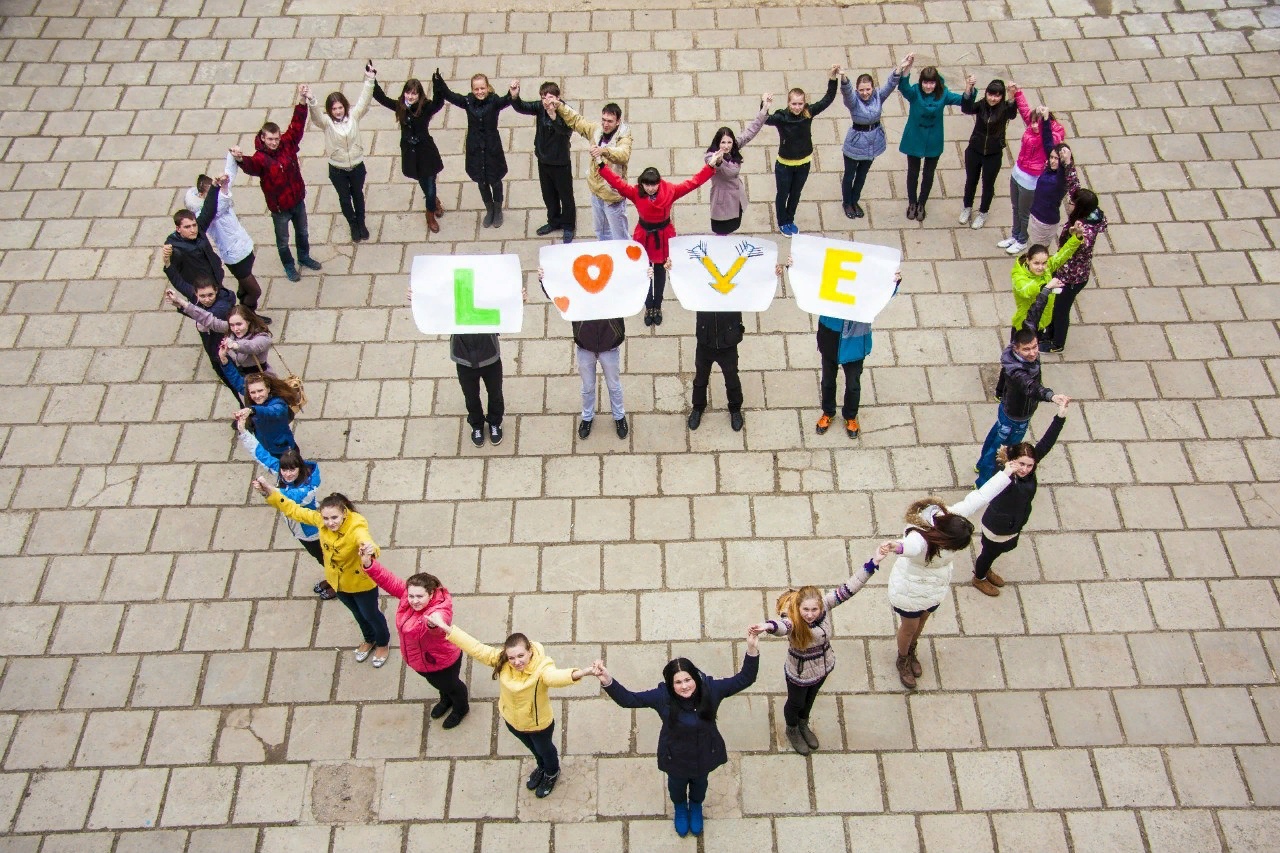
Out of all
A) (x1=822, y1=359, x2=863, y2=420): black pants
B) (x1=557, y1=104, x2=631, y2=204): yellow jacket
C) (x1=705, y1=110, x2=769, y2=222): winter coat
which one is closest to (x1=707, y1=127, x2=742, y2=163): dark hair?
(x1=705, y1=110, x2=769, y2=222): winter coat

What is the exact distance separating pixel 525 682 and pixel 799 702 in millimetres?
1906

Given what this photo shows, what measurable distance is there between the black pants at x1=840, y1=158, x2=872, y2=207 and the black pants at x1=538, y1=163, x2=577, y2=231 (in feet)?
9.02

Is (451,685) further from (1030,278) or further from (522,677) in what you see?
(1030,278)

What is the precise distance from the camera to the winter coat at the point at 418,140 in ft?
34.8

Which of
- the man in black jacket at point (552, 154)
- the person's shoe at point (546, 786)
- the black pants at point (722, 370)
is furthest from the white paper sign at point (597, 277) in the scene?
the person's shoe at point (546, 786)

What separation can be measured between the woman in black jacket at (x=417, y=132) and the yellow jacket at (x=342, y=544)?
454 cm

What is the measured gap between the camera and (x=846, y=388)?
9141 mm

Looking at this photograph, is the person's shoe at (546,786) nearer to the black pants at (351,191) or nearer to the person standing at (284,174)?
the person standing at (284,174)

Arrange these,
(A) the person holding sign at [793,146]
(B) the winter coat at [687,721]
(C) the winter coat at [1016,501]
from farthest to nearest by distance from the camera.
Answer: (A) the person holding sign at [793,146] → (C) the winter coat at [1016,501] → (B) the winter coat at [687,721]

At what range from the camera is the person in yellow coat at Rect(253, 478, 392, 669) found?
23.4 feet

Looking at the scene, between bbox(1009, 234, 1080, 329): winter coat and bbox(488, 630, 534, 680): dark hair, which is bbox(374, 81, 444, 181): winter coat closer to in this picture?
bbox(1009, 234, 1080, 329): winter coat

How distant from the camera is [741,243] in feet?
28.9

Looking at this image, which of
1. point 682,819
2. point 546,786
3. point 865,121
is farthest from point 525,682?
point 865,121

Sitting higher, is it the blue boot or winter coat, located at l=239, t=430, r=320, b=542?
winter coat, located at l=239, t=430, r=320, b=542
